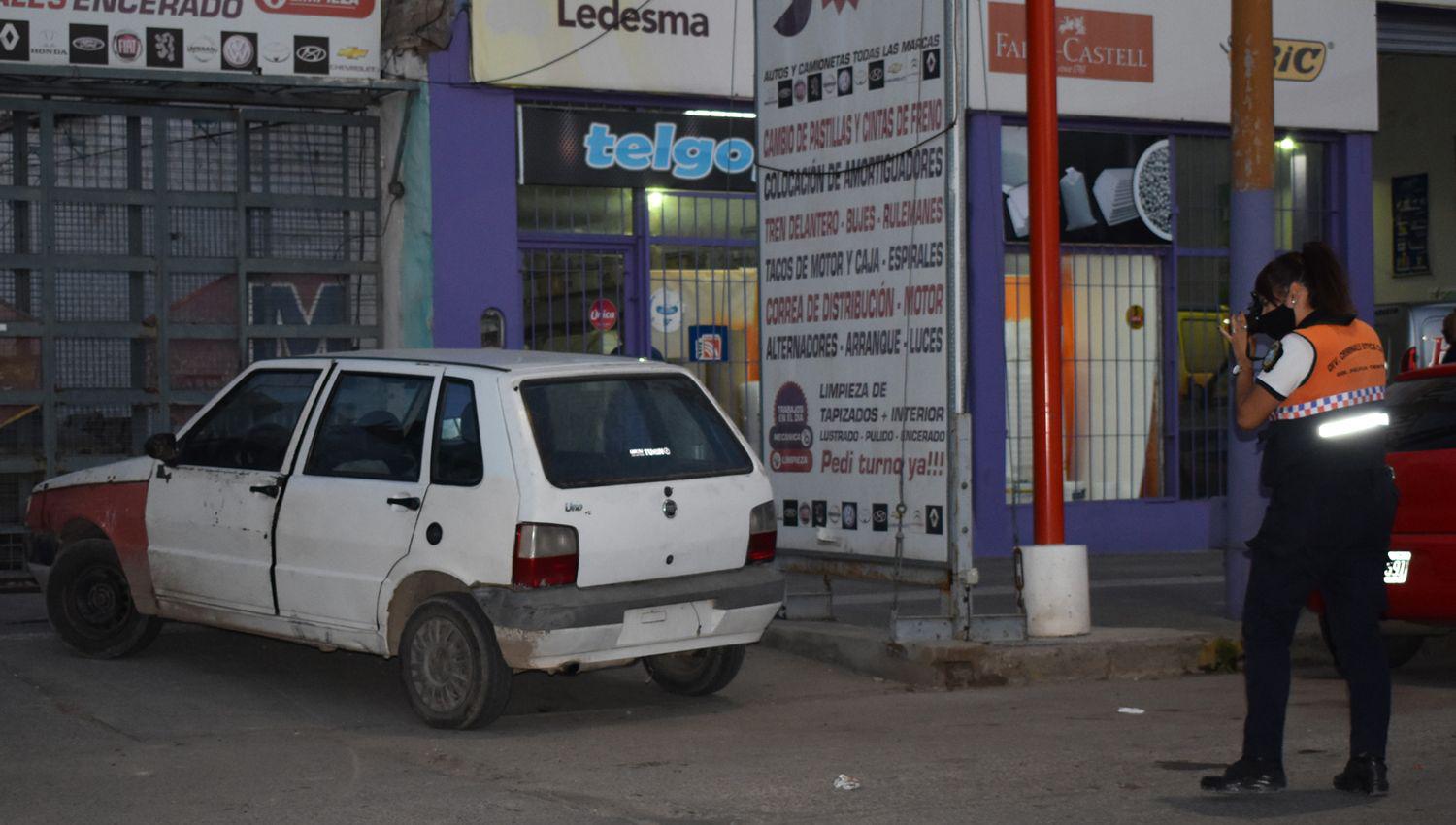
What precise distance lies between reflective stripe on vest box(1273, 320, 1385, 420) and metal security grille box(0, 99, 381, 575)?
9069 mm

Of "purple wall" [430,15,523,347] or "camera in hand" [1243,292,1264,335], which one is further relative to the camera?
"purple wall" [430,15,523,347]

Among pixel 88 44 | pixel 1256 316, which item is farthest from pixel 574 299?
pixel 1256 316

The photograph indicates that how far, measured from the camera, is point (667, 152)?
14.8m

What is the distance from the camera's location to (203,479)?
9.09 m

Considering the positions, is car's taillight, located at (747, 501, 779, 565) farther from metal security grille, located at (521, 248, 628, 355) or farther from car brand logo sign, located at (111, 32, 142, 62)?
car brand logo sign, located at (111, 32, 142, 62)

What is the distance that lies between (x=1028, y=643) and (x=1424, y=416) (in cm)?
228

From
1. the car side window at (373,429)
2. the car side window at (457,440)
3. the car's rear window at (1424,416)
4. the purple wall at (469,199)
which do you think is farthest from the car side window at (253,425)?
the car's rear window at (1424,416)

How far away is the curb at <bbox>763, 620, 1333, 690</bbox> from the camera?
9242mm

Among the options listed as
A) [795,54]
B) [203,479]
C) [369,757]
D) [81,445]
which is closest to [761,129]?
[795,54]

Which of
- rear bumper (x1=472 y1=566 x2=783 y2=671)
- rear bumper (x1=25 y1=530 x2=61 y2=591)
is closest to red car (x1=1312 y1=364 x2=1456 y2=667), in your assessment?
rear bumper (x1=472 y1=566 x2=783 y2=671)

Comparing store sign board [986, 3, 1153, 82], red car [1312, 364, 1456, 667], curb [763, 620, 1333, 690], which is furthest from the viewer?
store sign board [986, 3, 1153, 82]

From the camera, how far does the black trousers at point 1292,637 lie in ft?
21.3

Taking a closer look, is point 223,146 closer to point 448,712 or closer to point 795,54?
point 795,54

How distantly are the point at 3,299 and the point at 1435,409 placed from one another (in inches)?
380
